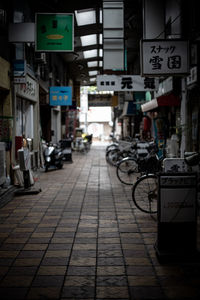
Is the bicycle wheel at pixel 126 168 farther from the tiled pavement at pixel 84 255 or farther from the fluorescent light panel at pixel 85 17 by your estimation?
the fluorescent light panel at pixel 85 17

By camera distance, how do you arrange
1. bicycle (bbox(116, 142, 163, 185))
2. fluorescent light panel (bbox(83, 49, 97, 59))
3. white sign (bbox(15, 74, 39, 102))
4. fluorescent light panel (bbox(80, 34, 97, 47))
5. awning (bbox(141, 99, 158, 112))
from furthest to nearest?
fluorescent light panel (bbox(83, 49, 97, 59)), fluorescent light panel (bbox(80, 34, 97, 47)), awning (bbox(141, 99, 158, 112)), white sign (bbox(15, 74, 39, 102)), bicycle (bbox(116, 142, 163, 185))

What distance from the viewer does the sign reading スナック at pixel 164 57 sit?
7277 millimetres

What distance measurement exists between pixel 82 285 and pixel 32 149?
10056 millimetres

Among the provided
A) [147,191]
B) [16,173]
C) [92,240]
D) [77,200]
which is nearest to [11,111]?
[16,173]

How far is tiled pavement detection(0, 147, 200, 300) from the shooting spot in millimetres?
3277

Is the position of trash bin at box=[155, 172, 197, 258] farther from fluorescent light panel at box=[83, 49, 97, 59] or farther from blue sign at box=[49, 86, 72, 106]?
fluorescent light panel at box=[83, 49, 97, 59]

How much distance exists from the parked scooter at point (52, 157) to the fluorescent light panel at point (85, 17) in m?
6.25

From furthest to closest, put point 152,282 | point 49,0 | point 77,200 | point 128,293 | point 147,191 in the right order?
point 49,0 → point 77,200 → point 147,191 → point 152,282 → point 128,293

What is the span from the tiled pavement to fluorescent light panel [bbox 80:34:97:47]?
40.9 feet

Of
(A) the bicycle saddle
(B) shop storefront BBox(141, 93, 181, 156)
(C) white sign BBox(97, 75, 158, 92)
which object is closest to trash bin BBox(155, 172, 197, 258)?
(A) the bicycle saddle

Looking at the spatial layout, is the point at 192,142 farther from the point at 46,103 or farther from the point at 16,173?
the point at 46,103

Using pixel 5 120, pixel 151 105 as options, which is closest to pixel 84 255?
pixel 5 120

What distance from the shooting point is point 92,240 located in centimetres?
482

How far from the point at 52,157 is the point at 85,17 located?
6.88 m
